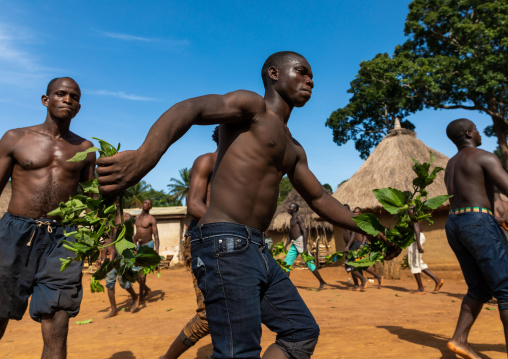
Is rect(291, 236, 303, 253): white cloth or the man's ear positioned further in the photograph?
rect(291, 236, 303, 253): white cloth

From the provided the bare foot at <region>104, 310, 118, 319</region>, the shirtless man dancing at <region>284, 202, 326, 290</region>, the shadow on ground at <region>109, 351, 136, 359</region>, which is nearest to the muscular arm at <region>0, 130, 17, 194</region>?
the shadow on ground at <region>109, 351, 136, 359</region>

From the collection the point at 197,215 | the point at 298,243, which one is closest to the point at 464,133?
the point at 197,215

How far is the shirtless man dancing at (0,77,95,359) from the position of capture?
2.89m

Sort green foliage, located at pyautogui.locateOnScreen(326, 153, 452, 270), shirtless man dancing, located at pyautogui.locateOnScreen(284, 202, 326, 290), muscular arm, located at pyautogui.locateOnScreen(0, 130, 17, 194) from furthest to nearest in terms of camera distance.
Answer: shirtless man dancing, located at pyautogui.locateOnScreen(284, 202, 326, 290) < muscular arm, located at pyautogui.locateOnScreen(0, 130, 17, 194) < green foliage, located at pyautogui.locateOnScreen(326, 153, 452, 270)

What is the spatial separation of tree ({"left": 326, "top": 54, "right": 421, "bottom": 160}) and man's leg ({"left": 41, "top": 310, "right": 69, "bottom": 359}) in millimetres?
20622

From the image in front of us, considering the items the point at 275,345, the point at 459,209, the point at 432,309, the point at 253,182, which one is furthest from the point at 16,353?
the point at 432,309

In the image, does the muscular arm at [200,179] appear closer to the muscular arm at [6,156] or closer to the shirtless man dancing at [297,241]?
the muscular arm at [6,156]

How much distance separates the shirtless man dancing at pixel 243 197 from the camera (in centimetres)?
181

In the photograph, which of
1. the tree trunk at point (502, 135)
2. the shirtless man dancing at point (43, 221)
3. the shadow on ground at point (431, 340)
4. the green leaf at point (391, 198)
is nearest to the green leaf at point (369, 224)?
the green leaf at point (391, 198)

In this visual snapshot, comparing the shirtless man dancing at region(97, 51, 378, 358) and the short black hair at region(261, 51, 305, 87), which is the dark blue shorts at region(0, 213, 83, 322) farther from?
the short black hair at region(261, 51, 305, 87)

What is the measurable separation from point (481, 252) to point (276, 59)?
2.48m

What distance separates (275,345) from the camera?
92.0 inches

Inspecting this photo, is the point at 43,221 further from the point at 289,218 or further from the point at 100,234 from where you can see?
the point at 289,218

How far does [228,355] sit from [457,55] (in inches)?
850
